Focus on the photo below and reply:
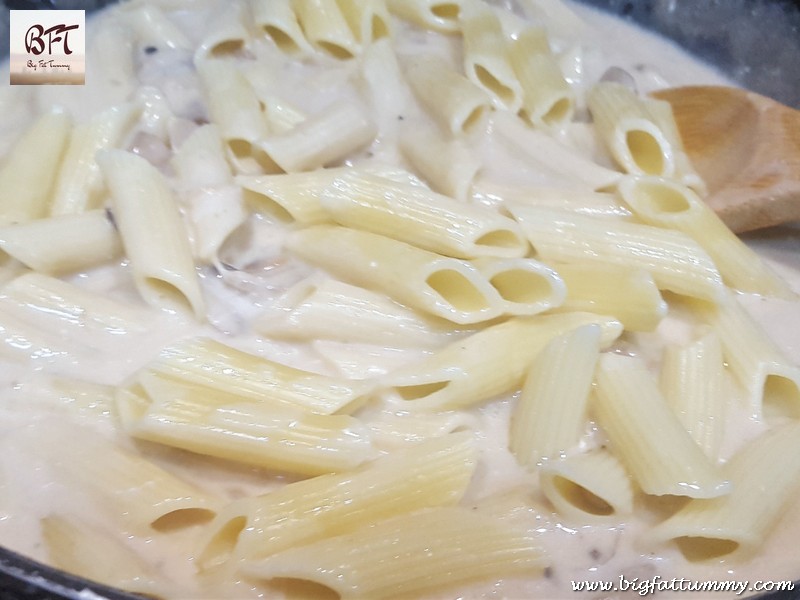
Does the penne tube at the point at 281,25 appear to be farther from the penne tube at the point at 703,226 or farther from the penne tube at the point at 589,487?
the penne tube at the point at 589,487

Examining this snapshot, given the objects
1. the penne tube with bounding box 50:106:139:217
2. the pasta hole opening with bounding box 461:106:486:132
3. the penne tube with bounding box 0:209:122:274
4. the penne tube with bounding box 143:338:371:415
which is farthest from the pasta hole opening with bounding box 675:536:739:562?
the penne tube with bounding box 50:106:139:217

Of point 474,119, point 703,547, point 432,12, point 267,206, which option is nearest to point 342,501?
point 703,547

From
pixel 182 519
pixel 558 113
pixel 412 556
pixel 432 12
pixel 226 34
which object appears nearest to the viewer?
pixel 412 556

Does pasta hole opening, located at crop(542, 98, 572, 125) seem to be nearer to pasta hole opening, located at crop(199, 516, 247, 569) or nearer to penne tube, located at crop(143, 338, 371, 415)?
penne tube, located at crop(143, 338, 371, 415)

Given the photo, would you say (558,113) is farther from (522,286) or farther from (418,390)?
(418,390)

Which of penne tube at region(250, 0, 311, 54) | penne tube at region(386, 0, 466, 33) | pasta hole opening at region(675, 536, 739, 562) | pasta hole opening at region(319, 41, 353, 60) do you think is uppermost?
penne tube at region(386, 0, 466, 33)
